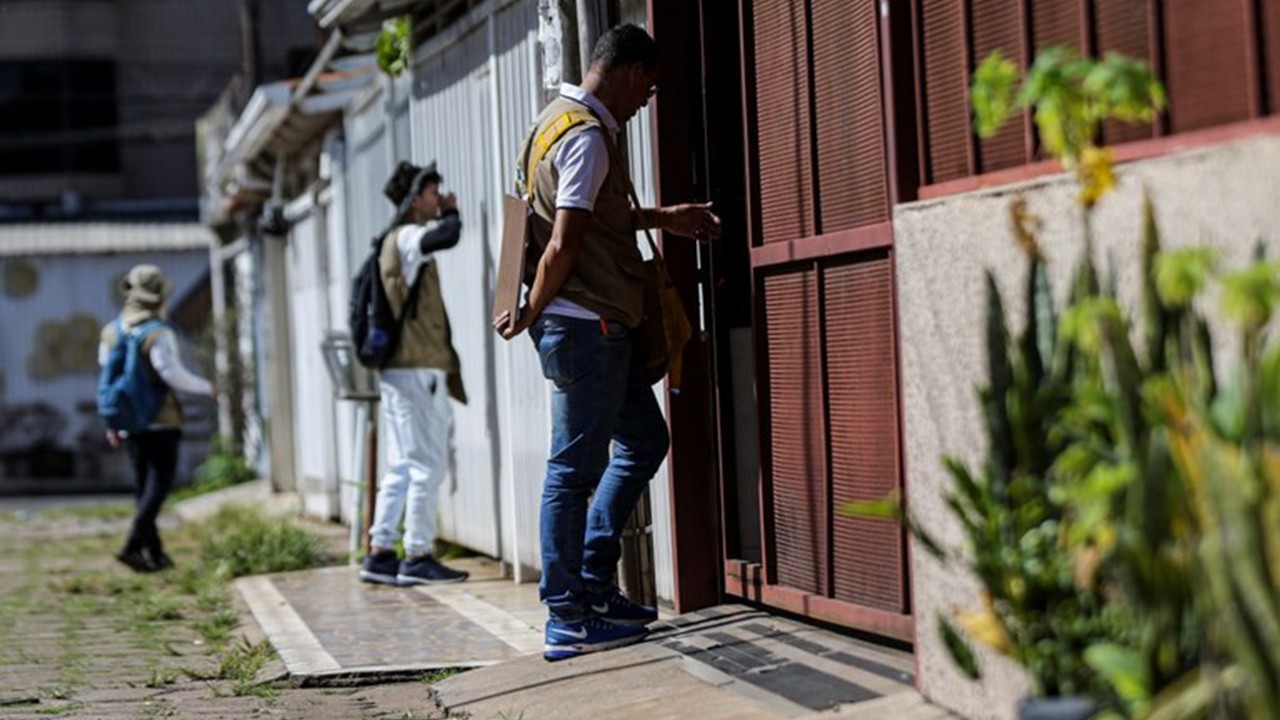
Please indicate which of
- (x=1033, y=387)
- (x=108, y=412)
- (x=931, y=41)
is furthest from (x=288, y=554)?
(x=1033, y=387)

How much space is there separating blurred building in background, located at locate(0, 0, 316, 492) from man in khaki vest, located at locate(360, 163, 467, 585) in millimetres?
13862

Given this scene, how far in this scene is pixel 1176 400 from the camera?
3521mm

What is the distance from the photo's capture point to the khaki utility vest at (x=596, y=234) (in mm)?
6684

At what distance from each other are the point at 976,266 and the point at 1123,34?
2.10ft

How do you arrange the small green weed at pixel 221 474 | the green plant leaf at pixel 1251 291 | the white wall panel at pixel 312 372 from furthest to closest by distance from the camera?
the small green weed at pixel 221 474
the white wall panel at pixel 312 372
the green plant leaf at pixel 1251 291

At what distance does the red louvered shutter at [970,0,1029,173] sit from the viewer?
4.97 m

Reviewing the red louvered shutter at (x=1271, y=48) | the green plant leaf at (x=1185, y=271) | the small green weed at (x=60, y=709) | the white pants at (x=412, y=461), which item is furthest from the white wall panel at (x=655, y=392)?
the green plant leaf at (x=1185, y=271)

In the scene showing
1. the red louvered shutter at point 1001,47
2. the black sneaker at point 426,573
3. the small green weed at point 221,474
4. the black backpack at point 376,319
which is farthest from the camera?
the small green weed at point 221,474

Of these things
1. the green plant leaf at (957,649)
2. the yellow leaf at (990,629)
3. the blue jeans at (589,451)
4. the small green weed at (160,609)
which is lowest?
the small green weed at (160,609)

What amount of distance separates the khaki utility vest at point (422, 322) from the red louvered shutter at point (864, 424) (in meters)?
3.63

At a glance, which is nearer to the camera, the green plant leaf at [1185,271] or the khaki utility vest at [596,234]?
the green plant leaf at [1185,271]

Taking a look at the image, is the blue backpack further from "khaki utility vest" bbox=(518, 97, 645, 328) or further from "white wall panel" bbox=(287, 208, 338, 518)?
"khaki utility vest" bbox=(518, 97, 645, 328)

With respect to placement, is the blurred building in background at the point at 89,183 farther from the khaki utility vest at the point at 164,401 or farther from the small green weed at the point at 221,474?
the khaki utility vest at the point at 164,401

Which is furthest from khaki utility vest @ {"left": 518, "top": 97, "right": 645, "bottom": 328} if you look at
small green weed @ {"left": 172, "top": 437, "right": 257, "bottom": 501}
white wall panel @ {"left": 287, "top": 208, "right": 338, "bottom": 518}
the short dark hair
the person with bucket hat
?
small green weed @ {"left": 172, "top": 437, "right": 257, "bottom": 501}
